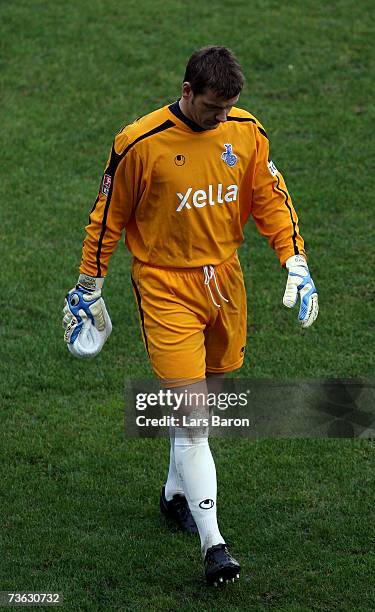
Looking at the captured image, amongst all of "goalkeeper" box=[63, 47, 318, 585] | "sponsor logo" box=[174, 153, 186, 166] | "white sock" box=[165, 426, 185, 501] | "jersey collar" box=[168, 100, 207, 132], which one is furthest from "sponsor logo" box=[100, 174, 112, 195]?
"white sock" box=[165, 426, 185, 501]

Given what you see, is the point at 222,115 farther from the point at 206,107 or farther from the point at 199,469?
the point at 199,469

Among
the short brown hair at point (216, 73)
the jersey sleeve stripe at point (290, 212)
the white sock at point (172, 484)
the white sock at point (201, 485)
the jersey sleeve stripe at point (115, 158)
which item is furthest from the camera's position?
the white sock at point (172, 484)

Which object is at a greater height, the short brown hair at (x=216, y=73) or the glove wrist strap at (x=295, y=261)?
the short brown hair at (x=216, y=73)

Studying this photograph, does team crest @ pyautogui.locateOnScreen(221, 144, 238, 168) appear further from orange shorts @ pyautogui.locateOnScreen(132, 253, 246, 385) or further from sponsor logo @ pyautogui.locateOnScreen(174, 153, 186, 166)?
orange shorts @ pyautogui.locateOnScreen(132, 253, 246, 385)

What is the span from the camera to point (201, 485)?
513 cm

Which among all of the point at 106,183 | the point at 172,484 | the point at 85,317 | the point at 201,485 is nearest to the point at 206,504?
the point at 201,485

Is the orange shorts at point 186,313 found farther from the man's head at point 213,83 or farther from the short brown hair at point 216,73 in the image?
the short brown hair at point 216,73

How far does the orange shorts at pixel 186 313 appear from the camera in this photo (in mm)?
5098

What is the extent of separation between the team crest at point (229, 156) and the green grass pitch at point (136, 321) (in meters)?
1.81

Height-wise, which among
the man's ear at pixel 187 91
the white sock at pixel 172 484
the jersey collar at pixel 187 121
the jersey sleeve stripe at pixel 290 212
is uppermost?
the man's ear at pixel 187 91

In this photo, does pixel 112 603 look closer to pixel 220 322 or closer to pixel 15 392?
pixel 220 322

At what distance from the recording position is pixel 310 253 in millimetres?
8438

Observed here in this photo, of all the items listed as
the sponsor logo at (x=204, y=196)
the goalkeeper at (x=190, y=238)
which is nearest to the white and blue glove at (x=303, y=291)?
the goalkeeper at (x=190, y=238)

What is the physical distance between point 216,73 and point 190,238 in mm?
778
